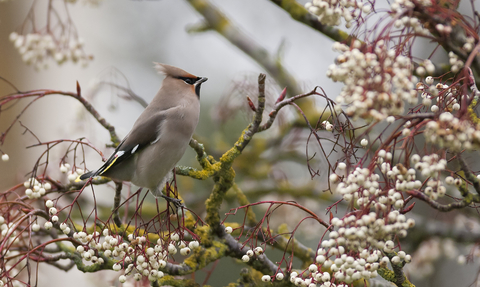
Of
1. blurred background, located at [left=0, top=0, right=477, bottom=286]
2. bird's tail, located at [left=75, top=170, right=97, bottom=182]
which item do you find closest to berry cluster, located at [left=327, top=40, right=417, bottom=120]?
bird's tail, located at [left=75, top=170, right=97, bottom=182]

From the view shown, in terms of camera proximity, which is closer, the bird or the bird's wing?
the bird

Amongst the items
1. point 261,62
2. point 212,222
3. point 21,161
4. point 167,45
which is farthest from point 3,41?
point 212,222

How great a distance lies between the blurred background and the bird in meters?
0.36

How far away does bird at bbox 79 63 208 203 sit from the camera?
8.86ft

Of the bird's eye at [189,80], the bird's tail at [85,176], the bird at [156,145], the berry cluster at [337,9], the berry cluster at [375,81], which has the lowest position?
the bird's tail at [85,176]

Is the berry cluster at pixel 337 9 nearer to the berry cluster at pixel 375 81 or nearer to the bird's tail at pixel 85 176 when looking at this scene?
the berry cluster at pixel 375 81

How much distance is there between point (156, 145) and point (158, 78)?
8.90 meters

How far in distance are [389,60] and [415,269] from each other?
408cm

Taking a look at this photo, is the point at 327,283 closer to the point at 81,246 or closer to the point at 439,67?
the point at 81,246

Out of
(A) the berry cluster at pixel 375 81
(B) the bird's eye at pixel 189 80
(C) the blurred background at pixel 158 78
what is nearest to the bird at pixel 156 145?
(B) the bird's eye at pixel 189 80

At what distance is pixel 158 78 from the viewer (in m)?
11.4

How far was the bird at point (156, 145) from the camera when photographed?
8.86ft

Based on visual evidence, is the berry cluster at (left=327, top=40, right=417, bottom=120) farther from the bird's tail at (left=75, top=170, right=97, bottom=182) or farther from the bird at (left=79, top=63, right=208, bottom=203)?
the bird's tail at (left=75, top=170, right=97, bottom=182)

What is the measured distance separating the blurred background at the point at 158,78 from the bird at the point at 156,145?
1.18ft
